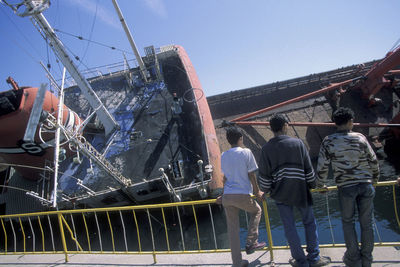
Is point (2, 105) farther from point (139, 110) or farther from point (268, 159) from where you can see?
point (268, 159)

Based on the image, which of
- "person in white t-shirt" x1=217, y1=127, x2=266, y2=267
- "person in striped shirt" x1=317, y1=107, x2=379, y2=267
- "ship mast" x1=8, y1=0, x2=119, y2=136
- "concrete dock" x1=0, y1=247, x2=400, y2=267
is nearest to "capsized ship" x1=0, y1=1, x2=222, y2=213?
"ship mast" x1=8, y1=0, x2=119, y2=136

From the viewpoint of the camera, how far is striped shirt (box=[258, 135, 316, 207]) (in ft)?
9.30

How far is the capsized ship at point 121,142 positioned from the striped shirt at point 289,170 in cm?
426

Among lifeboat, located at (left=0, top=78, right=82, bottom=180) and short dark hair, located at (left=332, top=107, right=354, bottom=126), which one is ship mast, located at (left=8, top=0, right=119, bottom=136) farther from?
short dark hair, located at (left=332, top=107, right=354, bottom=126)

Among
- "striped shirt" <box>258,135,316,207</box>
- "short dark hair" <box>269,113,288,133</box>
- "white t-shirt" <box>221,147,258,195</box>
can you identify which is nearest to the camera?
"striped shirt" <box>258,135,316,207</box>

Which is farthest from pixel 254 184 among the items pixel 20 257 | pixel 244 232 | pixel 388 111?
pixel 388 111

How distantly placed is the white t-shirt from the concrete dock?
1.26 m

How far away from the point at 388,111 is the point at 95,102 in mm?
15335

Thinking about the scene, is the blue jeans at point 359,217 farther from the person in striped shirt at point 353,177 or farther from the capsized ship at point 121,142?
the capsized ship at point 121,142

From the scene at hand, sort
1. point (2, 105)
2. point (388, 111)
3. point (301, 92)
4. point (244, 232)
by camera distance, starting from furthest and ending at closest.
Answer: point (301, 92) < point (388, 111) < point (2, 105) < point (244, 232)

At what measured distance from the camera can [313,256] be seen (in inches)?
119

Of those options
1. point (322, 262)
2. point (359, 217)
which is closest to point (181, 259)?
point (322, 262)

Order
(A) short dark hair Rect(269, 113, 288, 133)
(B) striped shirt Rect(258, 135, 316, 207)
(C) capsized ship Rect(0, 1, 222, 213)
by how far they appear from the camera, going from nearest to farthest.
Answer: (B) striped shirt Rect(258, 135, 316, 207) < (A) short dark hair Rect(269, 113, 288, 133) < (C) capsized ship Rect(0, 1, 222, 213)

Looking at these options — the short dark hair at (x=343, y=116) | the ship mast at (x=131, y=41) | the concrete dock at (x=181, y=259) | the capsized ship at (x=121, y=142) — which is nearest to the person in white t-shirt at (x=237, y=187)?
the concrete dock at (x=181, y=259)
